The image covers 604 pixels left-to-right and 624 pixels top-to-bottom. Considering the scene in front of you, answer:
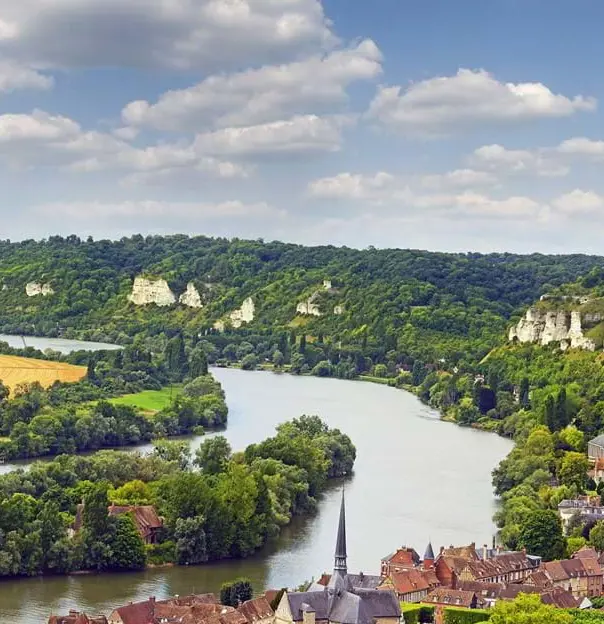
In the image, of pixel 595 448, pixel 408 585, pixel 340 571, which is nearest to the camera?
pixel 340 571

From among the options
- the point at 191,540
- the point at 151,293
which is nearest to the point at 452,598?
the point at 191,540

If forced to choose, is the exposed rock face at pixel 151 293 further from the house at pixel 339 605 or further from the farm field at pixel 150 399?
the house at pixel 339 605

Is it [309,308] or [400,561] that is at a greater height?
[309,308]

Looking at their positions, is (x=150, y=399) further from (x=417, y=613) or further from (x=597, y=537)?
(x=417, y=613)

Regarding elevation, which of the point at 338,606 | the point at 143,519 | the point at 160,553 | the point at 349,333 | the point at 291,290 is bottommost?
the point at 160,553

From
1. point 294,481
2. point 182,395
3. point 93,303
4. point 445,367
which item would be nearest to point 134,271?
point 93,303

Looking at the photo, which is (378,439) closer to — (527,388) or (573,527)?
(527,388)

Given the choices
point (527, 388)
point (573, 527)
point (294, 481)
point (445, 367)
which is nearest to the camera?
point (573, 527)
